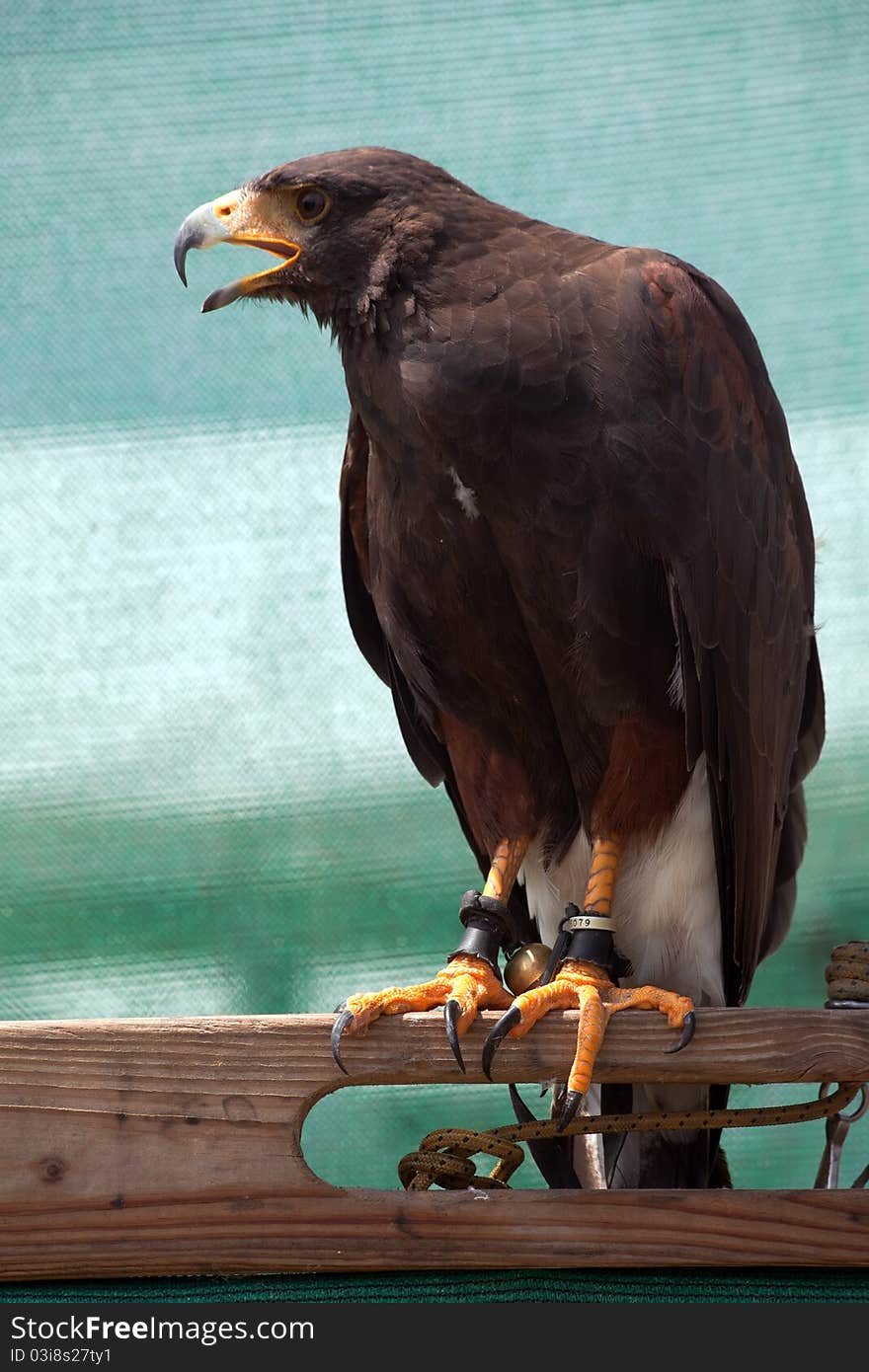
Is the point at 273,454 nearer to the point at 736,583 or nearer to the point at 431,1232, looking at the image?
the point at 736,583

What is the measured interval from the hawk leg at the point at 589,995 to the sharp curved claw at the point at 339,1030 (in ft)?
0.61

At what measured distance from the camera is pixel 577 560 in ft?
6.98

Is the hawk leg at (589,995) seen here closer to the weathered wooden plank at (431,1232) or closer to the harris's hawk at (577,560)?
the harris's hawk at (577,560)

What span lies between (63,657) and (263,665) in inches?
15.2

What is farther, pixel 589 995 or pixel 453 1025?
pixel 589 995

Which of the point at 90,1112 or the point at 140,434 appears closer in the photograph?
the point at 90,1112

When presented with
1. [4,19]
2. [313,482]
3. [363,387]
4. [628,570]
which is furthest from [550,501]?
[4,19]

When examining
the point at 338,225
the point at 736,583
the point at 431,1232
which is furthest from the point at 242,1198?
the point at 338,225

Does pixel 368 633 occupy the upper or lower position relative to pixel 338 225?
lower

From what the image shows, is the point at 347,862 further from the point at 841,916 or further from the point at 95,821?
the point at 841,916

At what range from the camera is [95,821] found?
2793 millimetres

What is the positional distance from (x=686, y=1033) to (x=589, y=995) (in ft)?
0.52

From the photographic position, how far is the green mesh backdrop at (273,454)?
Result: 110 inches

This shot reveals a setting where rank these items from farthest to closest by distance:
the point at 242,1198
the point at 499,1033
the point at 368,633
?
the point at 368,633 < the point at 499,1033 < the point at 242,1198
